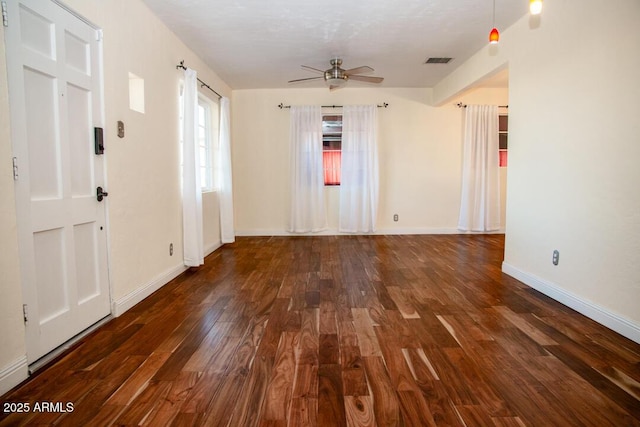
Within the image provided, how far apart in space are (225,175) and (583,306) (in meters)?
4.65

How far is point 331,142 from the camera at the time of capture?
6293 millimetres

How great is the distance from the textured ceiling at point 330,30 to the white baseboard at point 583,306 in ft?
8.29

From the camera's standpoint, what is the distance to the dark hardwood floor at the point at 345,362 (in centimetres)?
150

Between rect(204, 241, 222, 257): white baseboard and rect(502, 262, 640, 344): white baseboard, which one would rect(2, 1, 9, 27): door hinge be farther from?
rect(502, 262, 640, 344): white baseboard

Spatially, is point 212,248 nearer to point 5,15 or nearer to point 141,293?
point 141,293

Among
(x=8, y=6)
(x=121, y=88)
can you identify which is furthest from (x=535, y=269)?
(x=8, y=6)


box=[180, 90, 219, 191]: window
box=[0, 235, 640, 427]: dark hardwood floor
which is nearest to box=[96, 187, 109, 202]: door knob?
box=[0, 235, 640, 427]: dark hardwood floor

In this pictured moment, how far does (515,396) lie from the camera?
1607 millimetres

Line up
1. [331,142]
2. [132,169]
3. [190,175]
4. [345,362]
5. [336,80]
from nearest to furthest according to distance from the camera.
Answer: [345,362], [132,169], [190,175], [336,80], [331,142]

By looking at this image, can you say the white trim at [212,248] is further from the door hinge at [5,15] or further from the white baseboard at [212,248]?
the door hinge at [5,15]

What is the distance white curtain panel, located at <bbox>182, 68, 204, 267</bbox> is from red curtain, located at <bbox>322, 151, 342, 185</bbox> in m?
2.81

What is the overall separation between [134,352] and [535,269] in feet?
11.1

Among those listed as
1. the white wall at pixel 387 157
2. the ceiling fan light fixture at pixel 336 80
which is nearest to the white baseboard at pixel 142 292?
the white wall at pixel 387 157

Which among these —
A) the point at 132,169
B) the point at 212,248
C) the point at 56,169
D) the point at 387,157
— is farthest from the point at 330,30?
the point at 212,248
